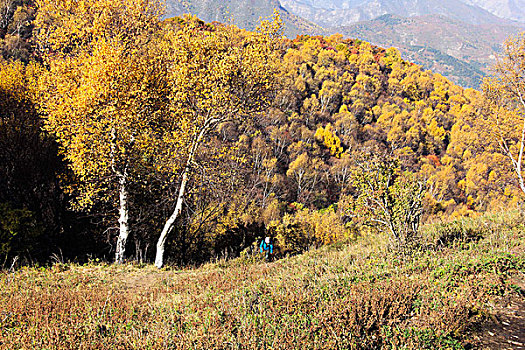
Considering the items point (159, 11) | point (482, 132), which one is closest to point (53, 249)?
point (159, 11)

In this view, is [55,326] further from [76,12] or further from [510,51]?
[510,51]

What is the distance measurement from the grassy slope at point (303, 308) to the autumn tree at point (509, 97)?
12.1 metres

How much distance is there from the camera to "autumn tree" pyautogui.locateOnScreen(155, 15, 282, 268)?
38.3ft

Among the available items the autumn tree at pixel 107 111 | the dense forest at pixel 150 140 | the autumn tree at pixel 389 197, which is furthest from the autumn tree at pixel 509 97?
the autumn tree at pixel 107 111

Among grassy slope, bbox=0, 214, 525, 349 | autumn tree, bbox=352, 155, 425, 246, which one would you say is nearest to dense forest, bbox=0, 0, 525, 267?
autumn tree, bbox=352, 155, 425, 246

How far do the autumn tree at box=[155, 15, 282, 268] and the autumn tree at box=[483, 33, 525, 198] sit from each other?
558 inches

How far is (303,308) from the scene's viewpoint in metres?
5.10

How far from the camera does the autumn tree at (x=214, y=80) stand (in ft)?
38.3

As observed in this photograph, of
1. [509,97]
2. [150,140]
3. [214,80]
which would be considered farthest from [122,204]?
[509,97]

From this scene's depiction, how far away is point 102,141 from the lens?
Result: 1218 centimetres

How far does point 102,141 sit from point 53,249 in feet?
26.9

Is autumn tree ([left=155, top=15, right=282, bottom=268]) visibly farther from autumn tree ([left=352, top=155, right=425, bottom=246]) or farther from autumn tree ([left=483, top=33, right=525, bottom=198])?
autumn tree ([left=483, top=33, right=525, bottom=198])

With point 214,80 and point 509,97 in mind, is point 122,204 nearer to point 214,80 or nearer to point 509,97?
point 214,80

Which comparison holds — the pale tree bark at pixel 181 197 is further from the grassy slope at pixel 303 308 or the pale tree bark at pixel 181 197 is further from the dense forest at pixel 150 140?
the grassy slope at pixel 303 308
